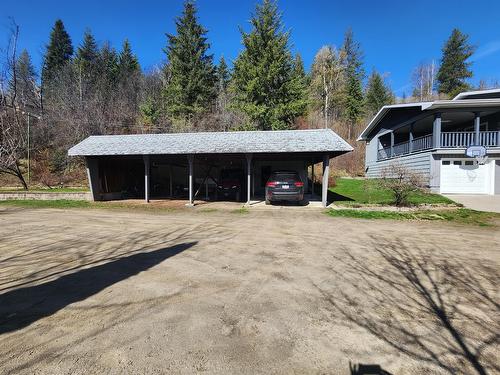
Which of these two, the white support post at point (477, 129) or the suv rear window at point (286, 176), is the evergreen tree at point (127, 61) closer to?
the suv rear window at point (286, 176)

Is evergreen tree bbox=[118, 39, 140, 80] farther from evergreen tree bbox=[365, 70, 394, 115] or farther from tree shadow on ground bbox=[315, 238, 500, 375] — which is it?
tree shadow on ground bbox=[315, 238, 500, 375]

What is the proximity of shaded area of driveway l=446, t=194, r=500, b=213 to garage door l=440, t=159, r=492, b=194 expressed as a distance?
57 centimetres

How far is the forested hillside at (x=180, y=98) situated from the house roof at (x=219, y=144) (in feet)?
33.2

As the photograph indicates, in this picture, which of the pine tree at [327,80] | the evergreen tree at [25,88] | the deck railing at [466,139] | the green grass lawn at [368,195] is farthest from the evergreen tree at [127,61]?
the deck railing at [466,139]

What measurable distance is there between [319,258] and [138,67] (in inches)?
1952

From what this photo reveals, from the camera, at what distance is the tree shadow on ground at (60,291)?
3225 mm

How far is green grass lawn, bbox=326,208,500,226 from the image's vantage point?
Result: 34.1ft

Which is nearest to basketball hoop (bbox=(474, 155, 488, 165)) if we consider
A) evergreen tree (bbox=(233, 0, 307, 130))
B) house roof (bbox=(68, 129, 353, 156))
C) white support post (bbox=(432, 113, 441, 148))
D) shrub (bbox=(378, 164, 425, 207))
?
white support post (bbox=(432, 113, 441, 148))

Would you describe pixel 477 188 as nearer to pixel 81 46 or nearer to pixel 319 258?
pixel 319 258

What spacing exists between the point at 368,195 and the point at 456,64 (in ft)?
130

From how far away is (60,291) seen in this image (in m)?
3.92

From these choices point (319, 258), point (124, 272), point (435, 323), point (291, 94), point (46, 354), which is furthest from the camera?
point (291, 94)

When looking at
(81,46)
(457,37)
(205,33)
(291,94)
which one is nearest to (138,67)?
(81,46)

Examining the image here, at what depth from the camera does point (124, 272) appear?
4.68m
